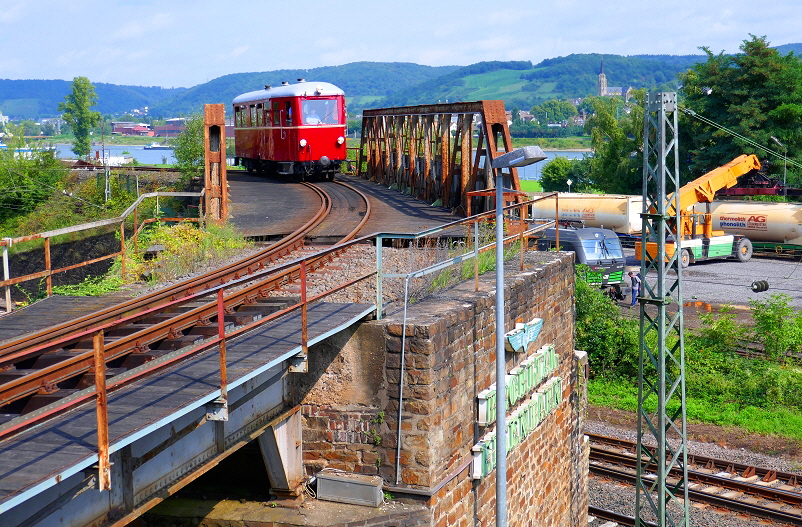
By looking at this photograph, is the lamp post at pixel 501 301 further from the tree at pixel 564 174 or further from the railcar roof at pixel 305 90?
the tree at pixel 564 174

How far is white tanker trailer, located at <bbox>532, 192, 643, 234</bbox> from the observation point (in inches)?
1624

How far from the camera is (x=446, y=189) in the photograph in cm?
1989

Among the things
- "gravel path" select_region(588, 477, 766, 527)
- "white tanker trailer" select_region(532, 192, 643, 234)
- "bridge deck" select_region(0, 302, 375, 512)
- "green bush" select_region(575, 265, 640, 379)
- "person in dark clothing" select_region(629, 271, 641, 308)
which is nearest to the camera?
"bridge deck" select_region(0, 302, 375, 512)

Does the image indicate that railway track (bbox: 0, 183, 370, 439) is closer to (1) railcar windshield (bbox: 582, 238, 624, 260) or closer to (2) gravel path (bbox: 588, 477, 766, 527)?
(2) gravel path (bbox: 588, 477, 766, 527)

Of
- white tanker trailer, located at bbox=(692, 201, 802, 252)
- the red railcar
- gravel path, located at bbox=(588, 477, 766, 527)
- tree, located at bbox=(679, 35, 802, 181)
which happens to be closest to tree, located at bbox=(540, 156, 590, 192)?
tree, located at bbox=(679, 35, 802, 181)

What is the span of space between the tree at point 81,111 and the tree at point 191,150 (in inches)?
1728

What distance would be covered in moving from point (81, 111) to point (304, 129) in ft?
174

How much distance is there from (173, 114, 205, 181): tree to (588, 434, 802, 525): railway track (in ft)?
50.2

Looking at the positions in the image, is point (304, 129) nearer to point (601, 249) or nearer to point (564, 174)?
point (601, 249)

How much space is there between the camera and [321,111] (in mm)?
26531

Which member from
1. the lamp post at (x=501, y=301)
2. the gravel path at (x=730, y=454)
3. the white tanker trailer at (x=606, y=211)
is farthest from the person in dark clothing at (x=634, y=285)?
the lamp post at (x=501, y=301)

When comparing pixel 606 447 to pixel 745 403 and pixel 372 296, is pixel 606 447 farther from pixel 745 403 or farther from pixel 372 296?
pixel 372 296

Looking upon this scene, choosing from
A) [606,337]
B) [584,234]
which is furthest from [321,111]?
[584,234]

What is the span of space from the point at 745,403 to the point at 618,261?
426 inches
